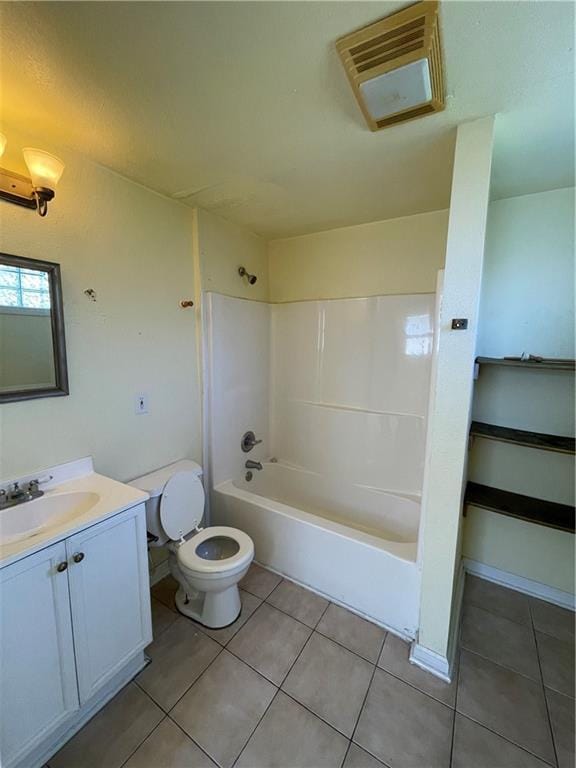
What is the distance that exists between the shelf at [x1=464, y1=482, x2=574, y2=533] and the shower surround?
42 cm

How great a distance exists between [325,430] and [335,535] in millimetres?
951

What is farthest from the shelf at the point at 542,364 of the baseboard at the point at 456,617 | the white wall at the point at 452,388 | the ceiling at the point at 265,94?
the baseboard at the point at 456,617

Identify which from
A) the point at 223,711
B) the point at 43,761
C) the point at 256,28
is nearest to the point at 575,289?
the point at 256,28

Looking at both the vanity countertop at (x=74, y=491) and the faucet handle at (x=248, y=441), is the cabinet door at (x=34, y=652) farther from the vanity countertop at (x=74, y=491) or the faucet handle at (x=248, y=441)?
the faucet handle at (x=248, y=441)

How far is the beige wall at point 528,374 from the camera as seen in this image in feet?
5.75

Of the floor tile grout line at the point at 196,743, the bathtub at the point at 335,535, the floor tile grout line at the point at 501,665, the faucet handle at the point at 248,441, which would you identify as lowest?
the floor tile grout line at the point at 501,665

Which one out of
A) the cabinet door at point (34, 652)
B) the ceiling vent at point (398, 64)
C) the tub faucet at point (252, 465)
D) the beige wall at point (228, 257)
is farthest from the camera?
the tub faucet at point (252, 465)

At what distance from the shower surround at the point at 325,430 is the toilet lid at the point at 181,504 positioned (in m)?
0.33

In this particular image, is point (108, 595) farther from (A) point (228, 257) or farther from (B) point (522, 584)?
(B) point (522, 584)

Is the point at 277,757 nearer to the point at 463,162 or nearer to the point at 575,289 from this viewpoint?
the point at 463,162

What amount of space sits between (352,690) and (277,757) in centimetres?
40

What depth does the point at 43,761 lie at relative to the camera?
1.15m

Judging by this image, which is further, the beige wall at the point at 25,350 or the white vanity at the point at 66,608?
the beige wall at the point at 25,350

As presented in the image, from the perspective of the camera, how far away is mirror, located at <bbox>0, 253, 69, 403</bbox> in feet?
4.25
